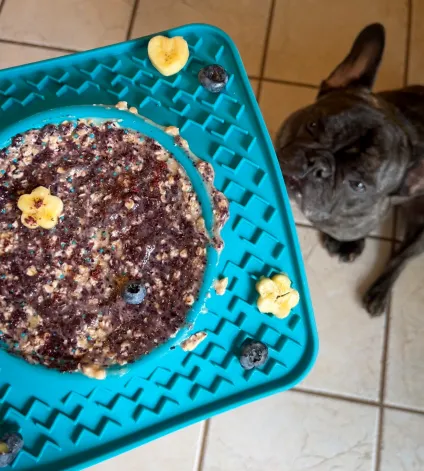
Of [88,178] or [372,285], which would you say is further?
[372,285]

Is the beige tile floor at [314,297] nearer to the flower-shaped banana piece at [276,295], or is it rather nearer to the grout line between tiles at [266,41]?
the grout line between tiles at [266,41]

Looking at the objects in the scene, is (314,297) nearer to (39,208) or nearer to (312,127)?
(312,127)

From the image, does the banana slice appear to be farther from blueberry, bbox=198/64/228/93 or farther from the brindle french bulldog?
the brindle french bulldog

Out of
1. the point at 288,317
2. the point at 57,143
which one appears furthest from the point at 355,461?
the point at 57,143

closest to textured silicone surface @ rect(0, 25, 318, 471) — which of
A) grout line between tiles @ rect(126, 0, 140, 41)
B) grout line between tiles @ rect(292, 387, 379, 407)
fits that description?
grout line between tiles @ rect(292, 387, 379, 407)

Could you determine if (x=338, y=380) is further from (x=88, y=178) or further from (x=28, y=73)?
(x=28, y=73)

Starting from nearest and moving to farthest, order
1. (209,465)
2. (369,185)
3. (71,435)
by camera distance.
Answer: (71,435) < (369,185) < (209,465)

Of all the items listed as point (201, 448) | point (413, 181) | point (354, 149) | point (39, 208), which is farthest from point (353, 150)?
point (201, 448)

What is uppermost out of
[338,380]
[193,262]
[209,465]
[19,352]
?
[193,262]
